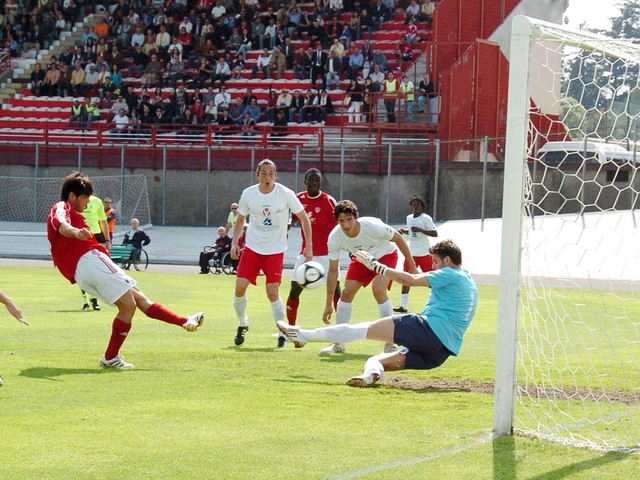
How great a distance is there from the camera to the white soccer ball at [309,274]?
1054 centimetres

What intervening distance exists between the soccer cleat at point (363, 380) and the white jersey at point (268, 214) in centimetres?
342

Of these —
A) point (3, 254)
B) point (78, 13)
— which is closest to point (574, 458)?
point (3, 254)

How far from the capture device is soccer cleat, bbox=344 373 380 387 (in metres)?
8.20

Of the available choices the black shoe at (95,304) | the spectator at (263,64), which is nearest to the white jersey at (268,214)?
the black shoe at (95,304)

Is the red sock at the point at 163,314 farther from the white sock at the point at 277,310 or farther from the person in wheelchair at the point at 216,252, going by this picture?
the person in wheelchair at the point at 216,252

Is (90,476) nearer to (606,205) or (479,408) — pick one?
(479,408)

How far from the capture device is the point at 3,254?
99.3ft

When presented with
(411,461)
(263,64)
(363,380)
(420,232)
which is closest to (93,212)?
(420,232)

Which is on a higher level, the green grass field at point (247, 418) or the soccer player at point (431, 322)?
the soccer player at point (431, 322)

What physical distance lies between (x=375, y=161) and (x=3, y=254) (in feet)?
40.3

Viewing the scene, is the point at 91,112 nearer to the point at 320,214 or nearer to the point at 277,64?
the point at 277,64

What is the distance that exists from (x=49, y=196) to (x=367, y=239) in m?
26.2

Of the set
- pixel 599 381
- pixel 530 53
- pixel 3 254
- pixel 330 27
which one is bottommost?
pixel 3 254

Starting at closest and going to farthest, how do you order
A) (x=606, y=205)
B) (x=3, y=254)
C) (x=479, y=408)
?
(x=479, y=408)
(x=606, y=205)
(x=3, y=254)
